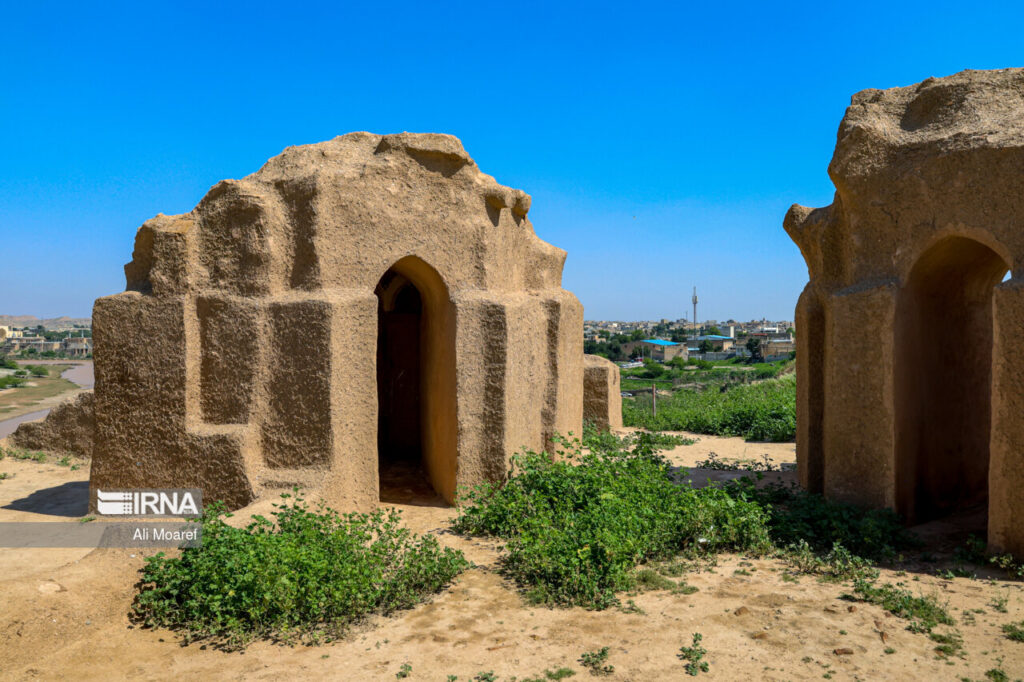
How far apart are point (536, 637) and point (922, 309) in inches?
203

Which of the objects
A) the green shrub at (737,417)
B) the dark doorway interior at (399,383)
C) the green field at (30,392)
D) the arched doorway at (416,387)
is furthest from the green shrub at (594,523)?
the green field at (30,392)

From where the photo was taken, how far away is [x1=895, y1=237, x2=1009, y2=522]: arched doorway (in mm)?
6738

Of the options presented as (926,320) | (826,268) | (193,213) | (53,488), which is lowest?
(53,488)

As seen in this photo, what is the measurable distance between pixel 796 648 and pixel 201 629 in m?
3.77

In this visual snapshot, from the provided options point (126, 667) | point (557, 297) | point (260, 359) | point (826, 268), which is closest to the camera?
point (126, 667)

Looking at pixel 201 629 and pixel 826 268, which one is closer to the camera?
pixel 201 629

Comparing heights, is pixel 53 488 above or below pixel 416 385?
below

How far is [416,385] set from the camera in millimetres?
10969

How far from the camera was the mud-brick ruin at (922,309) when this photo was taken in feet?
19.0

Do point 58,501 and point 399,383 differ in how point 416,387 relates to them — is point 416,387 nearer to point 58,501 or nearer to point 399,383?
point 399,383

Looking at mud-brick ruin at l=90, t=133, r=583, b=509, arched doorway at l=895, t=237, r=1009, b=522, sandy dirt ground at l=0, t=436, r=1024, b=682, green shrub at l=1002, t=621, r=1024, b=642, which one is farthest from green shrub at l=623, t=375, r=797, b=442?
green shrub at l=1002, t=621, r=1024, b=642

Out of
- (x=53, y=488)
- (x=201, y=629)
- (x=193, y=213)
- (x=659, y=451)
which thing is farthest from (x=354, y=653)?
(x=659, y=451)

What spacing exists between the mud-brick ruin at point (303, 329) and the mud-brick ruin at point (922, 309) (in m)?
3.36

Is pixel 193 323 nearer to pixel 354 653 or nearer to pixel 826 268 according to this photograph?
pixel 354 653
